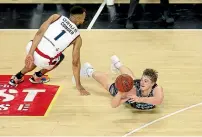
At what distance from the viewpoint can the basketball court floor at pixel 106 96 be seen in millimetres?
5605

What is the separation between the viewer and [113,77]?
23.1 ft

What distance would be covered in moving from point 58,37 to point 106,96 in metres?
1.05

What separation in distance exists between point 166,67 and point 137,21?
2.58 metres

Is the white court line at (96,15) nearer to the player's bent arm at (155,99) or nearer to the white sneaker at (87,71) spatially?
the white sneaker at (87,71)

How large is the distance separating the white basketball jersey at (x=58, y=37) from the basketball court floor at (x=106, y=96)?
2.07ft

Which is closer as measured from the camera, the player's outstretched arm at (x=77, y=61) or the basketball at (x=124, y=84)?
the basketball at (x=124, y=84)

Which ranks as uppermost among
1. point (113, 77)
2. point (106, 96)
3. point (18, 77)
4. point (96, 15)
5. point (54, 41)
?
point (54, 41)

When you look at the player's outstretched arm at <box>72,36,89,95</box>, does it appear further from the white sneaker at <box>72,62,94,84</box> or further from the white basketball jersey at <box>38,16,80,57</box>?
the white sneaker at <box>72,62,94,84</box>

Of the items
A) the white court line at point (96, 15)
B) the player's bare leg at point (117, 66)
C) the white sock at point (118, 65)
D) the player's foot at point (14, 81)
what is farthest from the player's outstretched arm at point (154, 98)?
the white court line at point (96, 15)

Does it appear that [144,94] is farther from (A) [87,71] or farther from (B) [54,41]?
(B) [54,41]

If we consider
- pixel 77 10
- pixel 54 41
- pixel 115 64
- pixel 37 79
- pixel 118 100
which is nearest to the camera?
pixel 118 100

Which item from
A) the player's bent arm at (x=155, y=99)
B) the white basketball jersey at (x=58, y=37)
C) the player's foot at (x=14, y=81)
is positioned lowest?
the player's foot at (x=14, y=81)

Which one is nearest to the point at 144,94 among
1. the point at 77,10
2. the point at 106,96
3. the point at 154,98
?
the point at 154,98

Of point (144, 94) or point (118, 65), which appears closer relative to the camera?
point (144, 94)
